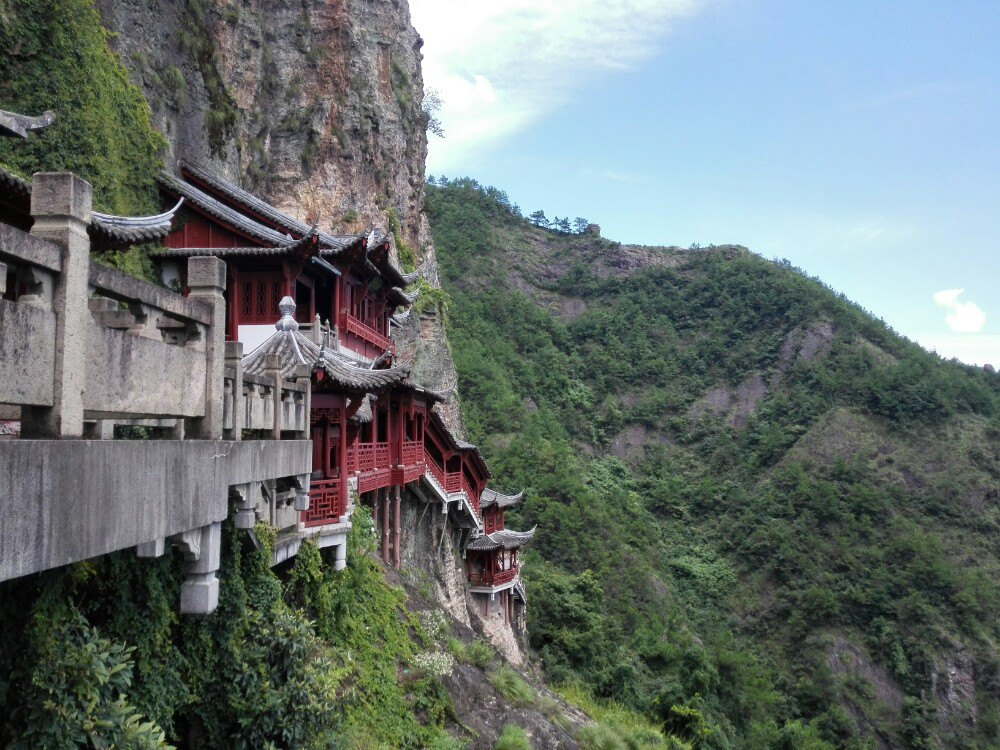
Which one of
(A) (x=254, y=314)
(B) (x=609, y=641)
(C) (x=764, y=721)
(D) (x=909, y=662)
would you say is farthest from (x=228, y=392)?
(D) (x=909, y=662)

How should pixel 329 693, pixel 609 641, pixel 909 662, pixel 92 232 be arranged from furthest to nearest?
pixel 909 662
pixel 609 641
pixel 92 232
pixel 329 693

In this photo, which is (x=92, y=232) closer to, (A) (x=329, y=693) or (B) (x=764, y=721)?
(A) (x=329, y=693)

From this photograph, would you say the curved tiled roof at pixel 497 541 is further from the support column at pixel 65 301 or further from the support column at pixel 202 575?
the support column at pixel 65 301

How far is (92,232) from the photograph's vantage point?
1115 centimetres

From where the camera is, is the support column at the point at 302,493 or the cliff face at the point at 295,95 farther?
the cliff face at the point at 295,95

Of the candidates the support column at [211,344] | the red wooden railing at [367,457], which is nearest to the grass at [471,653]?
the red wooden railing at [367,457]

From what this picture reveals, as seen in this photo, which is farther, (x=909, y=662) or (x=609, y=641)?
(x=909, y=662)

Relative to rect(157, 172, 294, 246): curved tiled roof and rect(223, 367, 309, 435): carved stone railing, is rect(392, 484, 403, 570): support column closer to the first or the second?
rect(157, 172, 294, 246): curved tiled roof

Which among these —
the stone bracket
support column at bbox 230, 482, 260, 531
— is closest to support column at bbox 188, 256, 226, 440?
the stone bracket

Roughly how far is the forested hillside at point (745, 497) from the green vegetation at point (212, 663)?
58.5 feet

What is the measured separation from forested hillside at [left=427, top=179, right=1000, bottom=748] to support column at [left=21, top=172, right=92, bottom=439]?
25.8 m

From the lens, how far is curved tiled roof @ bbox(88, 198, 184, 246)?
11.0 metres

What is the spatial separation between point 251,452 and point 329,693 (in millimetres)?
2870

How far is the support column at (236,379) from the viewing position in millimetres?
6230
